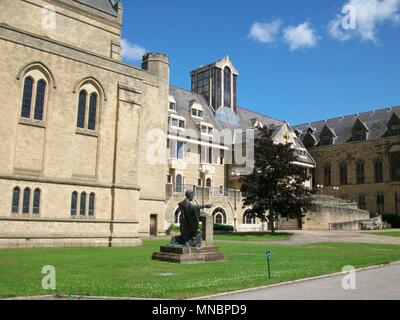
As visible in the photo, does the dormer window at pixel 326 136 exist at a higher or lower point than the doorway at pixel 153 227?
higher

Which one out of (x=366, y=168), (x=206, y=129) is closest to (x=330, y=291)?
(x=206, y=129)

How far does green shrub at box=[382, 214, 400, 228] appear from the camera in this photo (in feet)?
175

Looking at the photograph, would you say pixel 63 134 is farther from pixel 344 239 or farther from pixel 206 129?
pixel 206 129

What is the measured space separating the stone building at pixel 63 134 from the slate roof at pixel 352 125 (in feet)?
138

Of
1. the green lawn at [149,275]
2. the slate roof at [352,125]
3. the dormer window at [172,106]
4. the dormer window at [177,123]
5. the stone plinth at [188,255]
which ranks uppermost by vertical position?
the slate roof at [352,125]

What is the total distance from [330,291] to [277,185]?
27.6 m

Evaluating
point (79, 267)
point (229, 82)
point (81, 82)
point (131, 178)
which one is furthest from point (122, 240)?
point (229, 82)

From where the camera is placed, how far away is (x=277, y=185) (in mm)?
37438

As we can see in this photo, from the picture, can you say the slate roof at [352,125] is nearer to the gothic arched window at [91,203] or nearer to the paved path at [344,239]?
the paved path at [344,239]

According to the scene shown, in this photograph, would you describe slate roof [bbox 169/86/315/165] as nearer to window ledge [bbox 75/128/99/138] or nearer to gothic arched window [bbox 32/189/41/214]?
window ledge [bbox 75/128/99/138]

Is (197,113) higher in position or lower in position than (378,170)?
higher

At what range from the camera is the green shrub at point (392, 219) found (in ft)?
175

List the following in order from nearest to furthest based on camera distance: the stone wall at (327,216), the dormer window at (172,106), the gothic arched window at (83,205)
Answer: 1. the gothic arched window at (83,205)
2. the stone wall at (327,216)
3. the dormer window at (172,106)

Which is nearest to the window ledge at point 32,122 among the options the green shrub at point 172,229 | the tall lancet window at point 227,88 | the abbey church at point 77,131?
the abbey church at point 77,131
